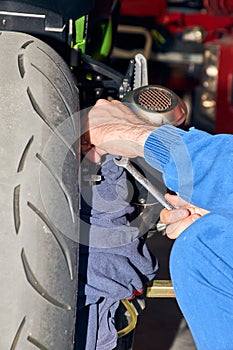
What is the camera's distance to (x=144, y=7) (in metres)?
4.50

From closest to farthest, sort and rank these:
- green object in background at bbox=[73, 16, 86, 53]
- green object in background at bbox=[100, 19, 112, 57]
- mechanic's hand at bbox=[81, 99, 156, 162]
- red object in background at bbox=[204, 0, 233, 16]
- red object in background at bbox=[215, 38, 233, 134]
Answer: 1. mechanic's hand at bbox=[81, 99, 156, 162]
2. green object in background at bbox=[73, 16, 86, 53]
3. green object in background at bbox=[100, 19, 112, 57]
4. red object in background at bbox=[215, 38, 233, 134]
5. red object in background at bbox=[204, 0, 233, 16]

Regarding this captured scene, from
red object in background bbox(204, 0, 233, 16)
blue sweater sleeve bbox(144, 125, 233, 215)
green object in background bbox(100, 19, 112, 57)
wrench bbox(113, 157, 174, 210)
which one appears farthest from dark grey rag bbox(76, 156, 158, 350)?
red object in background bbox(204, 0, 233, 16)

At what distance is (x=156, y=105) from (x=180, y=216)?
28 centimetres

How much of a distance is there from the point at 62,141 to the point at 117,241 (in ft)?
0.99

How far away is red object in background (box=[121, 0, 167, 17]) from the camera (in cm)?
450

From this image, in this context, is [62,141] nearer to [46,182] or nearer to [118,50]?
[46,182]

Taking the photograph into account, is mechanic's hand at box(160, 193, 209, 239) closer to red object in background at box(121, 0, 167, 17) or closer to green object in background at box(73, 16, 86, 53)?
green object in background at box(73, 16, 86, 53)

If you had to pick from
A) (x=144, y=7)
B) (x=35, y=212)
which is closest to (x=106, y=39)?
(x=35, y=212)

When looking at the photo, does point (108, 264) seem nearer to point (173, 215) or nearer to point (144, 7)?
point (173, 215)

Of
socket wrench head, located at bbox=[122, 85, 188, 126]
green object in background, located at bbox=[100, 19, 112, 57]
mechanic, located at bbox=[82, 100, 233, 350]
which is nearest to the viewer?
mechanic, located at bbox=[82, 100, 233, 350]

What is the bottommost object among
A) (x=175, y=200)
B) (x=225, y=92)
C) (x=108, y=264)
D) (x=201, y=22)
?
(x=225, y=92)

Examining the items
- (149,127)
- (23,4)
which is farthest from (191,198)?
(23,4)

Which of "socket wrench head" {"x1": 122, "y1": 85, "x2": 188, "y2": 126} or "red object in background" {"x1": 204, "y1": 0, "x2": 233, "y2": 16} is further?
"red object in background" {"x1": 204, "y1": 0, "x2": 233, "y2": 16}

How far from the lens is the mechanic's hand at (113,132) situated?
1715 millimetres
